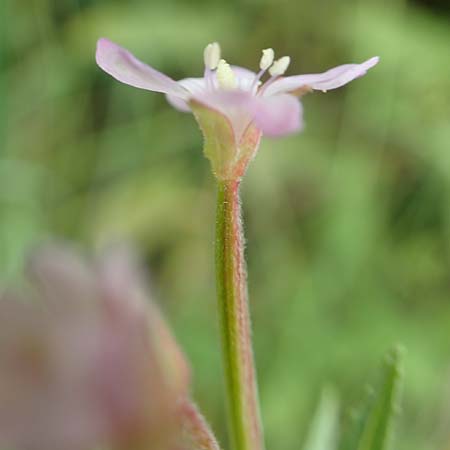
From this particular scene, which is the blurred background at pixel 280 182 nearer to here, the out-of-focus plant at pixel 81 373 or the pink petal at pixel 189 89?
the pink petal at pixel 189 89

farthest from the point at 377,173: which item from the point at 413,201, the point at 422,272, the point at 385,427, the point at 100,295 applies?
the point at 100,295

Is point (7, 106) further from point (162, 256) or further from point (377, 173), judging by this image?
point (377, 173)

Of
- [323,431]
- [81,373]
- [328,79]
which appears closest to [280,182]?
[323,431]

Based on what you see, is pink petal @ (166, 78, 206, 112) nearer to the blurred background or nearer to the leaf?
the leaf

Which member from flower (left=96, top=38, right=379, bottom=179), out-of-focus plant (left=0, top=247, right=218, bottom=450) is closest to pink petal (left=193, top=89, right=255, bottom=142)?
flower (left=96, top=38, right=379, bottom=179)

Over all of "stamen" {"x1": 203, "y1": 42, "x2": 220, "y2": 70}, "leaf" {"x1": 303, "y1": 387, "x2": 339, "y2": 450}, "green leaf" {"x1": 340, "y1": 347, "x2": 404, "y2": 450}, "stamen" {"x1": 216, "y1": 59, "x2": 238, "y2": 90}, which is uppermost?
"stamen" {"x1": 203, "y1": 42, "x2": 220, "y2": 70}
